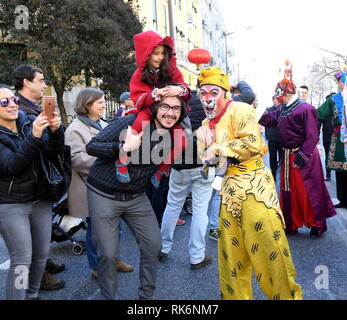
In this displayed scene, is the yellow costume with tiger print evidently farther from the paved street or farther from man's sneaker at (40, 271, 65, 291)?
man's sneaker at (40, 271, 65, 291)

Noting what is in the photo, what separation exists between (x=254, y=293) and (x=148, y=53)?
7.00 feet

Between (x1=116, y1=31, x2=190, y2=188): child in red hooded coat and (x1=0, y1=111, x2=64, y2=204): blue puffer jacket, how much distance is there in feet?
1.79

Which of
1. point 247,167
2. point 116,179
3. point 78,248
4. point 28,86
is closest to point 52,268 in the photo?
point 78,248

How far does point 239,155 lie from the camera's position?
2430mm

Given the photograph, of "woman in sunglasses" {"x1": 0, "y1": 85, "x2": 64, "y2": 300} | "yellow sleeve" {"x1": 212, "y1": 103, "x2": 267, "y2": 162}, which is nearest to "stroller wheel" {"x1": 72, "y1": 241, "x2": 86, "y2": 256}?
"woman in sunglasses" {"x1": 0, "y1": 85, "x2": 64, "y2": 300}

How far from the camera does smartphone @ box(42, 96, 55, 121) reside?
2.42m

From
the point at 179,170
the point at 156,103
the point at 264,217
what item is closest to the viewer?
the point at 264,217

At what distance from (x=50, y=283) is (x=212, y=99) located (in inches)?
89.6

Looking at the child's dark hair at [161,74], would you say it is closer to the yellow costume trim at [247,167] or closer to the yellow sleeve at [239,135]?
the yellow sleeve at [239,135]

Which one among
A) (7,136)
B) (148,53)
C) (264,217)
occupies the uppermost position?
(148,53)

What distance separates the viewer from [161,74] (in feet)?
8.86

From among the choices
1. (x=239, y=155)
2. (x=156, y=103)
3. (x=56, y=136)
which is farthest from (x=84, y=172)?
(x=239, y=155)

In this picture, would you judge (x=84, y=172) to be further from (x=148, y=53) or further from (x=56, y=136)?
(x=148, y=53)

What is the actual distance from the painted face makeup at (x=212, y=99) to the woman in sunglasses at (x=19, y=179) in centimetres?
103
